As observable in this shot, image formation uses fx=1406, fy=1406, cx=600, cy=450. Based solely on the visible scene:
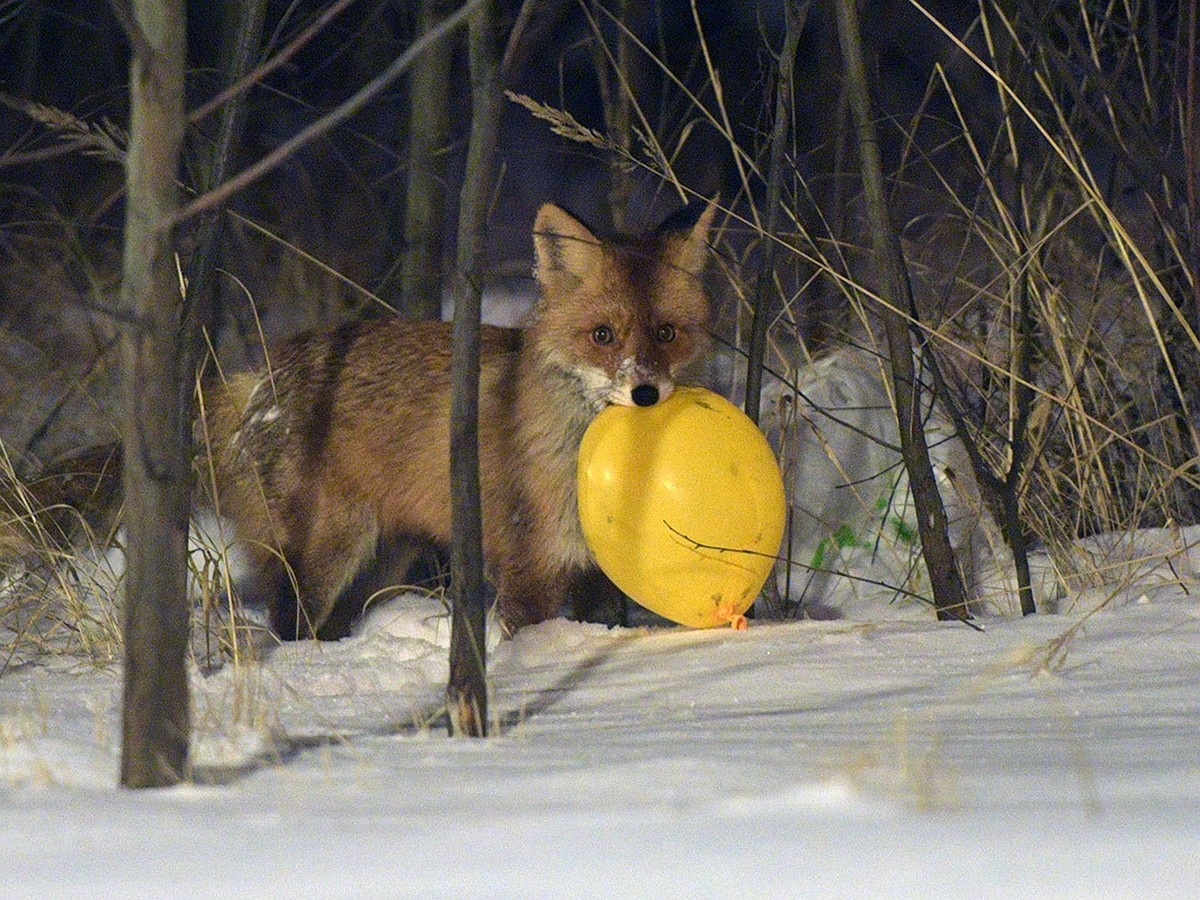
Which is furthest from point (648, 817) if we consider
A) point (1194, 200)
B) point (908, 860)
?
point (1194, 200)

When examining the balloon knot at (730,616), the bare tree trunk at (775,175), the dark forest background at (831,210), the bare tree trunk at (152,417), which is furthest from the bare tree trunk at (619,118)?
the bare tree trunk at (152,417)

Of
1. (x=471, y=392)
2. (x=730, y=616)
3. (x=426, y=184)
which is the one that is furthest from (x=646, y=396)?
(x=426, y=184)

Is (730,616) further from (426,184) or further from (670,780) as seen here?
(426,184)

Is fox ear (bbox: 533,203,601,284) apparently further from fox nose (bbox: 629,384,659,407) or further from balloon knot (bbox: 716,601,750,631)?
balloon knot (bbox: 716,601,750,631)

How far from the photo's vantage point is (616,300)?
4922mm

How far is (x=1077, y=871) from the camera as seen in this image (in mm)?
1907

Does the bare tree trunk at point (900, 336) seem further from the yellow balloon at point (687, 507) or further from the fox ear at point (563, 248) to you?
the fox ear at point (563, 248)

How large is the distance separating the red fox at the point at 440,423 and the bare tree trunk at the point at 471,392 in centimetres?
143

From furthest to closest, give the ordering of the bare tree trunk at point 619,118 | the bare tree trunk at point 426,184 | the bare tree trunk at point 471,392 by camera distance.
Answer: the bare tree trunk at point 426,184 < the bare tree trunk at point 619,118 < the bare tree trunk at point 471,392

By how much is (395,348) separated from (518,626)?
1242 mm

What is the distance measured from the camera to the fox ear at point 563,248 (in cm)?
485

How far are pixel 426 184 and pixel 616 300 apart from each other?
2.21 metres

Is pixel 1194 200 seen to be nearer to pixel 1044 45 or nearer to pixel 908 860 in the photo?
pixel 1044 45

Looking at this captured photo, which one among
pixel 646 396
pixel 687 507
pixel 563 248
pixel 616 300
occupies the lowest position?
pixel 687 507
